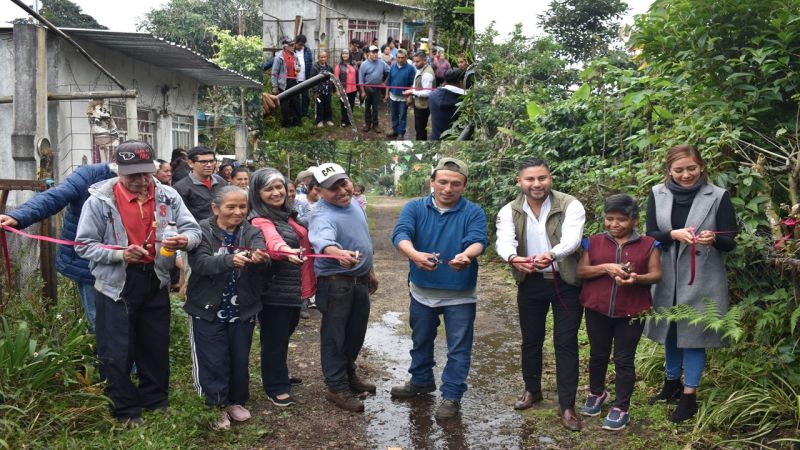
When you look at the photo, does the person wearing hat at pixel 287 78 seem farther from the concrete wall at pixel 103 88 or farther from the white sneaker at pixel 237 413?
the white sneaker at pixel 237 413

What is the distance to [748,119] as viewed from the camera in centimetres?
461

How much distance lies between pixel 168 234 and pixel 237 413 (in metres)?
1.32

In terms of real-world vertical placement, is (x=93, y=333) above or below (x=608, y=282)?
below

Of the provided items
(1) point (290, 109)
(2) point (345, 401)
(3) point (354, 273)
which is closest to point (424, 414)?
(2) point (345, 401)

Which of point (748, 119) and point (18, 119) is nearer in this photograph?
point (748, 119)

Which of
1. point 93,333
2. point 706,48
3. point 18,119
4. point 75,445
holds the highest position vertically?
point 706,48

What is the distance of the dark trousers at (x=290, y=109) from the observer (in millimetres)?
9748

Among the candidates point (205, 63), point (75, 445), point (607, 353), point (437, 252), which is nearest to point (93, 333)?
point (75, 445)

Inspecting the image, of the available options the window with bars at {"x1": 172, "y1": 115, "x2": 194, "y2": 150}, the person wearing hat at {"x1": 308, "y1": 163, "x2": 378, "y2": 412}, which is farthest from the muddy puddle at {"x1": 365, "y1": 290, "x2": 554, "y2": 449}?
the window with bars at {"x1": 172, "y1": 115, "x2": 194, "y2": 150}

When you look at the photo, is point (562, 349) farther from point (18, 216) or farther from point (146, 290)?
point (18, 216)

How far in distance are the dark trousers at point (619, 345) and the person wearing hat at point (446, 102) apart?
6.39 m

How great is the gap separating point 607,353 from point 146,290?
119 inches

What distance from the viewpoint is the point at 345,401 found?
16.2ft

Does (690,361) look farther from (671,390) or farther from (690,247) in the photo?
(690,247)
